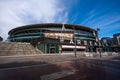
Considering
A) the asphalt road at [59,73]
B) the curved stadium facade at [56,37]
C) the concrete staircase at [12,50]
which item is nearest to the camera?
the asphalt road at [59,73]

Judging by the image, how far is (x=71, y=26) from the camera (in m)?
66.2

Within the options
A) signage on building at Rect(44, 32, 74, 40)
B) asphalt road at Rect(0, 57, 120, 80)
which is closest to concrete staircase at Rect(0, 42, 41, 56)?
signage on building at Rect(44, 32, 74, 40)

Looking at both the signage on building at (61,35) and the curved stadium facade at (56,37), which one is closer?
the curved stadium facade at (56,37)

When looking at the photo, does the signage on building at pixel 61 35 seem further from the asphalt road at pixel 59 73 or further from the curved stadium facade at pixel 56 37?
the asphalt road at pixel 59 73

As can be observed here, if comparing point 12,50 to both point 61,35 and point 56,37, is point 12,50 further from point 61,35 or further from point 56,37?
point 61,35

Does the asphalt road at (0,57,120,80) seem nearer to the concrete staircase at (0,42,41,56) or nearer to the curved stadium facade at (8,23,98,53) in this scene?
the concrete staircase at (0,42,41,56)

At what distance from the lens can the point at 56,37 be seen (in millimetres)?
52812

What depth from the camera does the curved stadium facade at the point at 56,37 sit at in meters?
39.8

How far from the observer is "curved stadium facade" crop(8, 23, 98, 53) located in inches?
1569

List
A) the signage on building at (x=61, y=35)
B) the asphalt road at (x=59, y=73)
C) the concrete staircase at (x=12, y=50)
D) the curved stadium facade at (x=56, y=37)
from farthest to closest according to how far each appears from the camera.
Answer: the signage on building at (x=61, y=35)
the curved stadium facade at (x=56, y=37)
the concrete staircase at (x=12, y=50)
the asphalt road at (x=59, y=73)

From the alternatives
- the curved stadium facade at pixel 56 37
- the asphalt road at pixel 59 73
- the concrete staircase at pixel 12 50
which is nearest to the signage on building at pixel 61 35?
the curved stadium facade at pixel 56 37

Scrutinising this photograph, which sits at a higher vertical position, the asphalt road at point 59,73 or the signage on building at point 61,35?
the signage on building at point 61,35

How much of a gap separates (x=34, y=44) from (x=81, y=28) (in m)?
40.3

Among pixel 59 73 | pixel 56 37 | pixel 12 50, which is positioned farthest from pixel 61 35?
pixel 59 73
